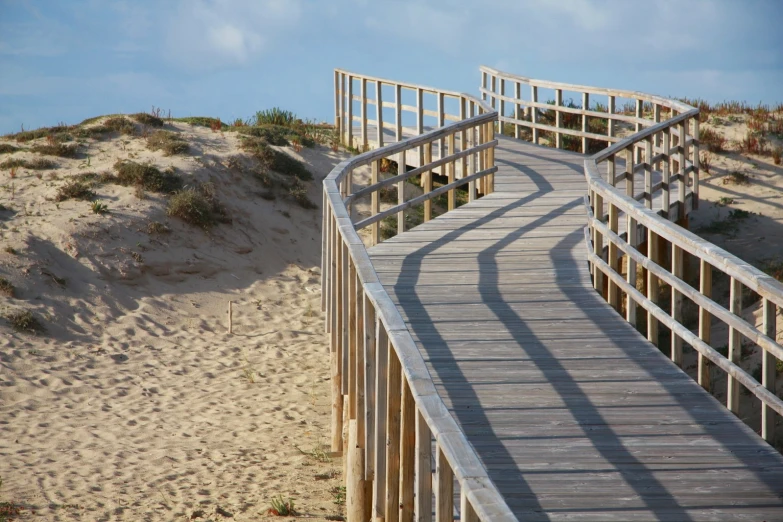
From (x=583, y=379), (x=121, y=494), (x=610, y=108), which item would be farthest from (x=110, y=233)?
(x=583, y=379)

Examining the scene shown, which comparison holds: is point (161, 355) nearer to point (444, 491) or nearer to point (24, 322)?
point (24, 322)

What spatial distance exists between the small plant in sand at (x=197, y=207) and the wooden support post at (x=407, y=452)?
41.0 feet

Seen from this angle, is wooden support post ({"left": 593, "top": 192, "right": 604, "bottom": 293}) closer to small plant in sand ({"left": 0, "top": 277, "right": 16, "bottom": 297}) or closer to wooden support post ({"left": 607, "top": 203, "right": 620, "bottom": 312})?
wooden support post ({"left": 607, "top": 203, "right": 620, "bottom": 312})

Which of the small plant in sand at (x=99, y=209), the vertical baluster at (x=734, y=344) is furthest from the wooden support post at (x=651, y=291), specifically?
the small plant in sand at (x=99, y=209)

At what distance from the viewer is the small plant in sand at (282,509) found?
25.5 feet

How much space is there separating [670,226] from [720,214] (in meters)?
11.9

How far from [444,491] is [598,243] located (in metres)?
5.91

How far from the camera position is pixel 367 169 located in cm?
2072

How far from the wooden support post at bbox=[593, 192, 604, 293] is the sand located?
318 cm

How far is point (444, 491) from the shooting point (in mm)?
3410

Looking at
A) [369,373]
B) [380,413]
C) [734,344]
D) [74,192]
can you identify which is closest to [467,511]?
[380,413]

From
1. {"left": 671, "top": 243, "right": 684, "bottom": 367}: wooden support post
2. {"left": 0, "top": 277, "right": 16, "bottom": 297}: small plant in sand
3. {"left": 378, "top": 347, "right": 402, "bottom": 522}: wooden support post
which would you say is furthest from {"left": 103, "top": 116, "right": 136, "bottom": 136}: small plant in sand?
{"left": 378, "top": 347, "right": 402, "bottom": 522}: wooden support post

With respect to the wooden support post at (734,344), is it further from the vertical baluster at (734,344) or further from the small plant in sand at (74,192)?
the small plant in sand at (74,192)

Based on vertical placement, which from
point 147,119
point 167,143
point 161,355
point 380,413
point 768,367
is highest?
point 147,119
